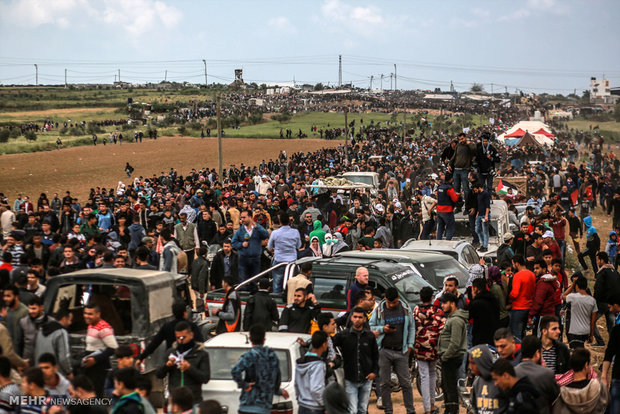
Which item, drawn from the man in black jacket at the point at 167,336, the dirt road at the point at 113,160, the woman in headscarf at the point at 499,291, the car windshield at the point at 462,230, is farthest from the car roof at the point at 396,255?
the dirt road at the point at 113,160

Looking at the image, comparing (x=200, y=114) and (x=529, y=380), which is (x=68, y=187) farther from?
(x=200, y=114)

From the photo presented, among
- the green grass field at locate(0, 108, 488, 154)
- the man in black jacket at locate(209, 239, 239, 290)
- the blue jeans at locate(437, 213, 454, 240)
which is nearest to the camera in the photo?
the man in black jacket at locate(209, 239, 239, 290)

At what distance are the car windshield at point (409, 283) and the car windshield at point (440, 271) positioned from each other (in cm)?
69

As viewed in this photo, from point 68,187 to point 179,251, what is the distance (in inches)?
1276

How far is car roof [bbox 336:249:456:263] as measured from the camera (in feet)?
40.0

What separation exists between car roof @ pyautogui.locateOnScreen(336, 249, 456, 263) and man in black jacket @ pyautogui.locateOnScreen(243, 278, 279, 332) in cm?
219

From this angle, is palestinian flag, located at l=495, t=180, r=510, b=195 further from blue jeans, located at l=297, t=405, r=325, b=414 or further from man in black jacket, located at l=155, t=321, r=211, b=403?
man in black jacket, located at l=155, t=321, r=211, b=403

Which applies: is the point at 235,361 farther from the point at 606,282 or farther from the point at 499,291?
the point at 606,282

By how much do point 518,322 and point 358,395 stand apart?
349cm

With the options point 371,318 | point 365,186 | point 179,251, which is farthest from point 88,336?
point 365,186

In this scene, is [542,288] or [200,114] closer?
[542,288]

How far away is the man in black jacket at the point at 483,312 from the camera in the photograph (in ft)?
31.9

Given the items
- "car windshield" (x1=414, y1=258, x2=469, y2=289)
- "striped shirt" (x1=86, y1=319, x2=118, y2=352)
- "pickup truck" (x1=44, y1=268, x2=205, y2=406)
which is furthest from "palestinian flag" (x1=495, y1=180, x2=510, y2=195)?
"striped shirt" (x1=86, y1=319, x2=118, y2=352)

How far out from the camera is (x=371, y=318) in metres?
9.48
